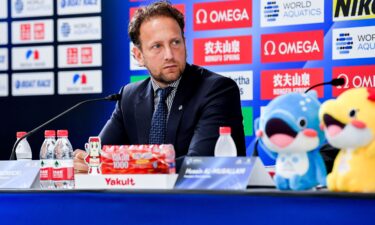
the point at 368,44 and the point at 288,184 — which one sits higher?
the point at 368,44

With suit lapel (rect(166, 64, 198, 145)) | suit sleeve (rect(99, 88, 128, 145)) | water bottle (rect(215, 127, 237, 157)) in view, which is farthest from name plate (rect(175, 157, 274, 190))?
suit sleeve (rect(99, 88, 128, 145))

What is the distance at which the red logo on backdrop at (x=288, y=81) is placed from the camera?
3639 millimetres

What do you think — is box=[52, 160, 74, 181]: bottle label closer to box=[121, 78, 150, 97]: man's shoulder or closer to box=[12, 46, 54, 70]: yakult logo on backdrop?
box=[121, 78, 150, 97]: man's shoulder

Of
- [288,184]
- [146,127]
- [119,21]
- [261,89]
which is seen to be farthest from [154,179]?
[119,21]

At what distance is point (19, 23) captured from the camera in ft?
14.1

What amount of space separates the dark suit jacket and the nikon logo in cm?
117

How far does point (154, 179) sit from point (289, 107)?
37 cm

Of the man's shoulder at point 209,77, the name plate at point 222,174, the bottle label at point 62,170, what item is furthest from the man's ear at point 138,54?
the name plate at point 222,174

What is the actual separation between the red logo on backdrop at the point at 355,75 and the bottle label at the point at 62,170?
2.10 m

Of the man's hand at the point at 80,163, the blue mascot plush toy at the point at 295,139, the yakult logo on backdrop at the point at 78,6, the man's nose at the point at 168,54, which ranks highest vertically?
the yakult logo on backdrop at the point at 78,6

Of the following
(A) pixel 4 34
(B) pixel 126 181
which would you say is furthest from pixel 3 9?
(B) pixel 126 181

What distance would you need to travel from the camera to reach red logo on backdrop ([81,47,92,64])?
414 centimetres

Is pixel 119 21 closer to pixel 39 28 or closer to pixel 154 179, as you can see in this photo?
pixel 39 28

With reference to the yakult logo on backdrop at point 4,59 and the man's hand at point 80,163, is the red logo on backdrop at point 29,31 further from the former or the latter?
the man's hand at point 80,163
